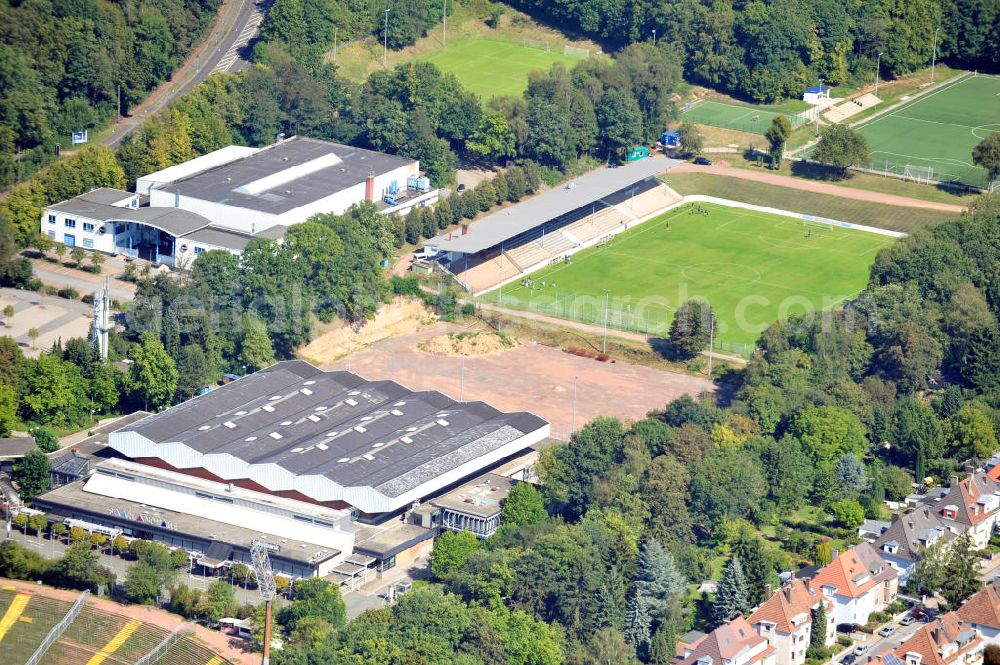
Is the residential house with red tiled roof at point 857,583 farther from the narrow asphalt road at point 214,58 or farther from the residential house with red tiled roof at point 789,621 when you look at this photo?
the narrow asphalt road at point 214,58

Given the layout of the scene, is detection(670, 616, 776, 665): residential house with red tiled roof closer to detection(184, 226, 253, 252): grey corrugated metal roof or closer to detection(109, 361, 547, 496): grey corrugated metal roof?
detection(109, 361, 547, 496): grey corrugated metal roof


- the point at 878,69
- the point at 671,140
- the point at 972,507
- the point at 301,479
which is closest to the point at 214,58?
the point at 671,140

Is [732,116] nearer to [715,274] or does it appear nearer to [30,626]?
[715,274]

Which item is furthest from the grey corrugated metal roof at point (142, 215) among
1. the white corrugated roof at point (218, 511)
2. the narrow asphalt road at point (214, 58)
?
the white corrugated roof at point (218, 511)

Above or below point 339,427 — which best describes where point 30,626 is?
below

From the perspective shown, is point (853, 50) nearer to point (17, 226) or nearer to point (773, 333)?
point (773, 333)

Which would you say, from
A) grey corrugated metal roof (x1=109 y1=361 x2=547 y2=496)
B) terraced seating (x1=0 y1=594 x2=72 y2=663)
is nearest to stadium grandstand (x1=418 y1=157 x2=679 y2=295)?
grey corrugated metal roof (x1=109 y1=361 x2=547 y2=496)

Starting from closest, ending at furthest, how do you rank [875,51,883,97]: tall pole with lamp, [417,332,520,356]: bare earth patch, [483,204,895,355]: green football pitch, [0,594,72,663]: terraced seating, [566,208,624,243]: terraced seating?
[0,594,72,663]: terraced seating < [417,332,520,356]: bare earth patch < [483,204,895,355]: green football pitch < [566,208,624,243]: terraced seating < [875,51,883,97]: tall pole with lamp
